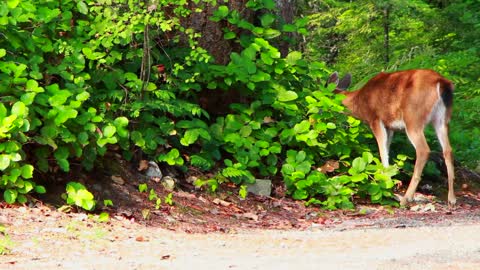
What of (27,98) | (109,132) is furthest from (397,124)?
(27,98)

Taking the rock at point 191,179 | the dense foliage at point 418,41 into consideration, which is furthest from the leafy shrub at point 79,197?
the dense foliage at point 418,41

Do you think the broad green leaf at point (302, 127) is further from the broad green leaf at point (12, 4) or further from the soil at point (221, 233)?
the broad green leaf at point (12, 4)

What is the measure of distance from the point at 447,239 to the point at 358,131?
4949mm

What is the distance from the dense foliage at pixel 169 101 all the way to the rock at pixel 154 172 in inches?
5.2

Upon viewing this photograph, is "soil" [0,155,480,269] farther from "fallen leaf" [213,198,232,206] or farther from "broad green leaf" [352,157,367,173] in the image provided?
"broad green leaf" [352,157,367,173]

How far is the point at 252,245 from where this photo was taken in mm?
7711

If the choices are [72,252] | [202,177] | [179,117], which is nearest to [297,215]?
[202,177]

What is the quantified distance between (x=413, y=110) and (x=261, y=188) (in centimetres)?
260

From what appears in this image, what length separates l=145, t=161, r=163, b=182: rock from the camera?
10.3 metres

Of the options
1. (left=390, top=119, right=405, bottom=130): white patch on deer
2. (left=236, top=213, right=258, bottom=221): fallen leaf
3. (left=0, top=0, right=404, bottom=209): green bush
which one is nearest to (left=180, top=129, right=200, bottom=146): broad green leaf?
(left=0, top=0, right=404, bottom=209): green bush

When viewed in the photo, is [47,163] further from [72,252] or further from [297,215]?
[297,215]

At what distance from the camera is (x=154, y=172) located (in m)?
10.4

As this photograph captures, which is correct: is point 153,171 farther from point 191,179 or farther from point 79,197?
point 79,197

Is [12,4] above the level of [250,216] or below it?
above
